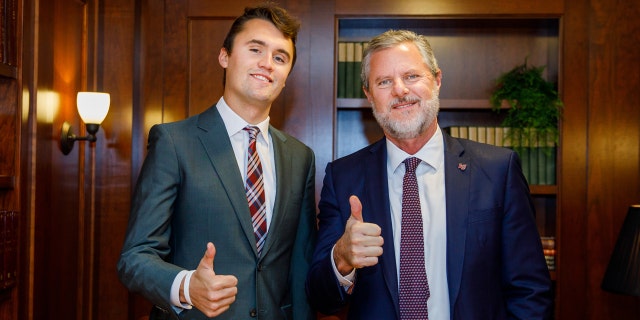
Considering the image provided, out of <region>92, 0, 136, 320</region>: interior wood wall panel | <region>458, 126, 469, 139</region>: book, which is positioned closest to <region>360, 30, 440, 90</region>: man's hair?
<region>458, 126, 469, 139</region>: book

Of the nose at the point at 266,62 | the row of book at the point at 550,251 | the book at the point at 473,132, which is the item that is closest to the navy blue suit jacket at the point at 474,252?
the nose at the point at 266,62

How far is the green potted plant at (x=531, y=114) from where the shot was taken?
341cm

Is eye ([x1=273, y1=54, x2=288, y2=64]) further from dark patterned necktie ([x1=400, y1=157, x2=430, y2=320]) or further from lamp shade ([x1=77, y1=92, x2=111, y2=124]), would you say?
lamp shade ([x1=77, y1=92, x2=111, y2=124])

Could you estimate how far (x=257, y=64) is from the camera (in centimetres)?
218

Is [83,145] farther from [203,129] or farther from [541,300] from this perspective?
[541,300]

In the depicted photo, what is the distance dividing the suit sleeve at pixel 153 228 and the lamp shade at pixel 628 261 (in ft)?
6.26

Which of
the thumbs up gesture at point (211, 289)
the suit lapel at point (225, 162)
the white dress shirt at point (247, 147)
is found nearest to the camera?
the thumbs up gesture at point (211, 289)

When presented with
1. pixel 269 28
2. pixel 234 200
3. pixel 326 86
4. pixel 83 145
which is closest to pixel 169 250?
pixel 234 200

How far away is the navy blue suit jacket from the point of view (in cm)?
189

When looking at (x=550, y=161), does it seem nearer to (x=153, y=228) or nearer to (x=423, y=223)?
(x=423, y=223)

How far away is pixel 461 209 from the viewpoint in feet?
6.38

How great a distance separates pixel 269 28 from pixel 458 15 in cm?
158

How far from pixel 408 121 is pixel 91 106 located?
1.60m

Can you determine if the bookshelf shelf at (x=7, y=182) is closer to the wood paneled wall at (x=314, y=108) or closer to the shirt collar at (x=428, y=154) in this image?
the wood paneled wall at (x=314, y=108)
